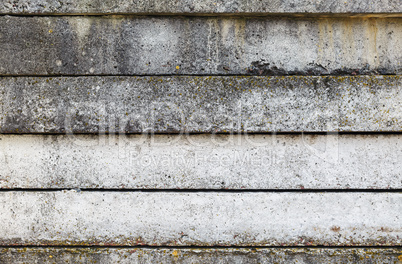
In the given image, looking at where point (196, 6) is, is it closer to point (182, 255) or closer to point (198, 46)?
point (198, 46)

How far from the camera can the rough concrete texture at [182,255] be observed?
2.37 meters

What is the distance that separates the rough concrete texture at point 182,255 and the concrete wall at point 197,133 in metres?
0.01

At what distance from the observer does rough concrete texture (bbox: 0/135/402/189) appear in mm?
2396

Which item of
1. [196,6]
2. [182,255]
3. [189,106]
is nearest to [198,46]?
[196,6]

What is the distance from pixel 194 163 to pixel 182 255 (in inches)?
35.2

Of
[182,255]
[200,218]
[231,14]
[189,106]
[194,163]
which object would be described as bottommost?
[182,255]

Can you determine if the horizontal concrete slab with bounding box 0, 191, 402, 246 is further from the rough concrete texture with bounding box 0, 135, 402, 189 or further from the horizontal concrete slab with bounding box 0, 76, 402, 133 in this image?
the horizontal concrete slab with bounding box 0, 76, 402, 133

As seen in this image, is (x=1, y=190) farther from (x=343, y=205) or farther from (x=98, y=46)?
(x=343, y=205)

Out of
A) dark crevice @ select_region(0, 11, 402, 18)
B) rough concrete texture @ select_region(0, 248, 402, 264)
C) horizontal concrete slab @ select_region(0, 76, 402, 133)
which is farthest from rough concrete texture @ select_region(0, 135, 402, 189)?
dark crevice @ select_region(0, 11, 402, 18)

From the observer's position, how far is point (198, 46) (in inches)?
94.0

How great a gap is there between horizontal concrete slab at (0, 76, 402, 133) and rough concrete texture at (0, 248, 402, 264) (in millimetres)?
1154

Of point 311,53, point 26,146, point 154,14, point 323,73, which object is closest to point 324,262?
point 323,73

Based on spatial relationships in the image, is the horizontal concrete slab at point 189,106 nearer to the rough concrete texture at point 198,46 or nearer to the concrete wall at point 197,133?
the concrete wall at point 197,133

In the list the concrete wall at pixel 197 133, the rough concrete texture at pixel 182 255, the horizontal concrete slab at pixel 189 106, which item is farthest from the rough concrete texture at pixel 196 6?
the rough concrete texture at pixel 182 255
